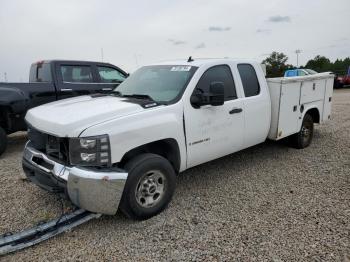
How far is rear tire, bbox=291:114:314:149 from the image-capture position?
242 inches

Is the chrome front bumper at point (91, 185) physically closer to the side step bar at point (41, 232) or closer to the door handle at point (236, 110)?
the side step bar at point (41, 232)

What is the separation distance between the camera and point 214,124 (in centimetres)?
424

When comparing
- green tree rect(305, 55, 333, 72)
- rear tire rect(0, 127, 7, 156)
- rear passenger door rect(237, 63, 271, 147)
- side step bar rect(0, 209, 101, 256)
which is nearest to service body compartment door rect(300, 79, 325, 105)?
rear passenger door rect(237, 63, 271, 147)

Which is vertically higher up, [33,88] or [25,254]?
[33,88]

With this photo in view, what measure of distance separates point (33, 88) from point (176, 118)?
4014 mm

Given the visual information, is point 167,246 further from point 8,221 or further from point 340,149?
point 340,149

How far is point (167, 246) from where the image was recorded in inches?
123

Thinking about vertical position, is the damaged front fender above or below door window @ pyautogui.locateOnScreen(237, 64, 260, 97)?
below

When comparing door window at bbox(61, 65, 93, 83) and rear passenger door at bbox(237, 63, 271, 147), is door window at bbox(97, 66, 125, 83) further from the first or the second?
rear passenger door at bbox(237, 63, 271, 147)

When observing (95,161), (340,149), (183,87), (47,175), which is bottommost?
(340,149)

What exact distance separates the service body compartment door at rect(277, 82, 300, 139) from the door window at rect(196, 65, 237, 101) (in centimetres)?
111

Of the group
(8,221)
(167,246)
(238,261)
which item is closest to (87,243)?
(167,246)

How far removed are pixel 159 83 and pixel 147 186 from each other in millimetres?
1509

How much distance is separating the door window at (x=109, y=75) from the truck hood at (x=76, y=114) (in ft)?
12.2
